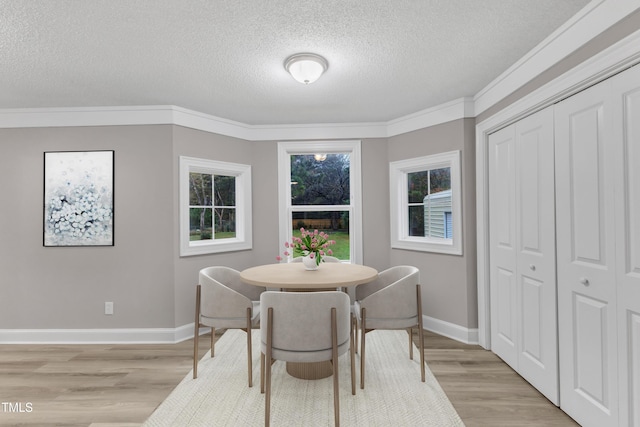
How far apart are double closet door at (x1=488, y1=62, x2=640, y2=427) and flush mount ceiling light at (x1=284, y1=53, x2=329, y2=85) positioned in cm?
159

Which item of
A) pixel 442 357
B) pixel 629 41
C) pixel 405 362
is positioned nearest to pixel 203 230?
pixel 405 362

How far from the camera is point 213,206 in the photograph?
12.6 feet

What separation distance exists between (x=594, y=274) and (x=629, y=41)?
1209 millimetres

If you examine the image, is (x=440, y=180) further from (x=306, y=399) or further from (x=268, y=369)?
(x=268, y=369)

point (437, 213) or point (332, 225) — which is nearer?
point (437, 213)

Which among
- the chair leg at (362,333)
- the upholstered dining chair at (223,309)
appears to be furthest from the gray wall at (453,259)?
the upholstered dining chair at (223,309)

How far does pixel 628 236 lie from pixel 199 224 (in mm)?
3580

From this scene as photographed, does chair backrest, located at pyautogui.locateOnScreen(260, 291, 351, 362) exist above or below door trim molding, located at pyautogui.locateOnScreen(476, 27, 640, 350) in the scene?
below

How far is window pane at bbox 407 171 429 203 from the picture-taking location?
12.3 feet

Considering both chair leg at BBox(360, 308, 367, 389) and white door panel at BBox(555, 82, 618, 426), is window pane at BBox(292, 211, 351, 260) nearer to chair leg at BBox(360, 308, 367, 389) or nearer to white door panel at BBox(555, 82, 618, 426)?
chair leg at BBox(360, 308, 367, 389)

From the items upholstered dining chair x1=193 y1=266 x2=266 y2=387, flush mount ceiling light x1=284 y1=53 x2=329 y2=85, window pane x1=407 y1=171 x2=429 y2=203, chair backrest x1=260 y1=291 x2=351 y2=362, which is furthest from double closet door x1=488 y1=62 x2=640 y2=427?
upholstered dining chair x1=193 y1=266 x2=266 y2=387

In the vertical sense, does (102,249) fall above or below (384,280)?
above

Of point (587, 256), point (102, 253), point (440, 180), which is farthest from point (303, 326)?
point (102, 253)

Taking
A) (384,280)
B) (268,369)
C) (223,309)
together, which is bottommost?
(268,369)
